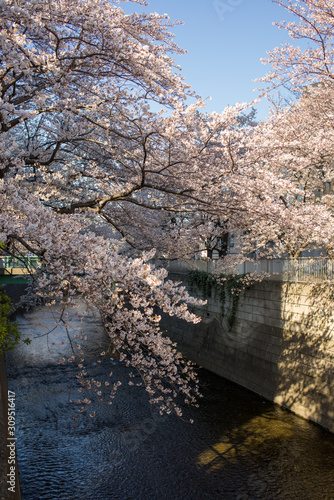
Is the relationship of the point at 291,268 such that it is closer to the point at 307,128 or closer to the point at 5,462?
the point at 307,128

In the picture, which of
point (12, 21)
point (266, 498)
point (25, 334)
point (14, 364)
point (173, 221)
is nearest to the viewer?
point (12, 21)

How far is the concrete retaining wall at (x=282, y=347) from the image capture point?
12.0 meters

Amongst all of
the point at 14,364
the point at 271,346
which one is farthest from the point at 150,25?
the point at 14,364

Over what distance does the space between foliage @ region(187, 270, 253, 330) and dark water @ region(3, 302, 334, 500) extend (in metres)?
3.64

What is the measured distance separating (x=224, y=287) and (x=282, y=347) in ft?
15.4

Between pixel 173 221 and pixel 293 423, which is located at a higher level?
pixel 173 221

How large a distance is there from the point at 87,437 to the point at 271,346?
22.9 feet

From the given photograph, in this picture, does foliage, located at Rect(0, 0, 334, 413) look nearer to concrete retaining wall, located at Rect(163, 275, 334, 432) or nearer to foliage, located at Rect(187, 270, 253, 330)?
concrete retaining wall, located at Rect(163, 275, 334, 432)

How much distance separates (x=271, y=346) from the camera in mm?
14594

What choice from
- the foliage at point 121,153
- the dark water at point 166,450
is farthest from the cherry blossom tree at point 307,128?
the dark water at point 166,450

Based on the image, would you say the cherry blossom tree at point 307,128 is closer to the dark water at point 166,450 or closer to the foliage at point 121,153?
the foliage at point 121,153

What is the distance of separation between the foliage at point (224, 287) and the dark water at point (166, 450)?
364 cm

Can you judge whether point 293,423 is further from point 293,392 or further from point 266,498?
point 266,498

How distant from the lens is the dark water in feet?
29.8
